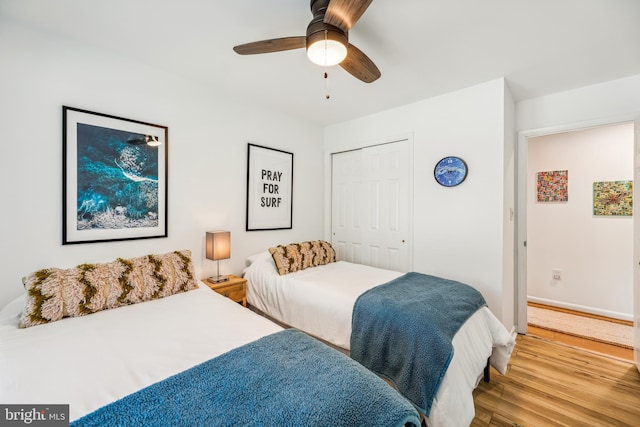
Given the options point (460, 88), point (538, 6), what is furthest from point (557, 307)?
point (538, 6)

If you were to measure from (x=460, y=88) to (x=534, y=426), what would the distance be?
111 inches

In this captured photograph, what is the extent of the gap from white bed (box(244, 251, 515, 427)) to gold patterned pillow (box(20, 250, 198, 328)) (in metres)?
0.74

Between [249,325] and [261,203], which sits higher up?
[261,203]

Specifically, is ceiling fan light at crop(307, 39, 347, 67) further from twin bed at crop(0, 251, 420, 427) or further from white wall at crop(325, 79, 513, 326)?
white wall at crop(325, 79, 513, 326)

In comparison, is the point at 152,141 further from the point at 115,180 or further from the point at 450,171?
the point at 450,171

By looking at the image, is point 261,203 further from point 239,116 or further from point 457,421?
point 457,421

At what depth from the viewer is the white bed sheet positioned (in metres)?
1.01

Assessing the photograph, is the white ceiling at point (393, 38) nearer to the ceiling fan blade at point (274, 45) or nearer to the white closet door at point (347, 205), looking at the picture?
the ceiling fan blade at point (274, 45)

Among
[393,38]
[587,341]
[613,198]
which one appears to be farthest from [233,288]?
[613,198]

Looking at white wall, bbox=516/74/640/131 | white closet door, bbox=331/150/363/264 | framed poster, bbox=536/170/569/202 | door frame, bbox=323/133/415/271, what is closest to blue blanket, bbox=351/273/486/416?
door frame, bbox=323/133/415/271

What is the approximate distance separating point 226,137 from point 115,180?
1.10m

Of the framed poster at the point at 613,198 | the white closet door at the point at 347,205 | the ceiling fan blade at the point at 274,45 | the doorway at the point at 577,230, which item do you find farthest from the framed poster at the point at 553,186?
the ceiling fan blade at the point at 274,45

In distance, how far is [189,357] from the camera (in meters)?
1.24

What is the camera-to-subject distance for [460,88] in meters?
2.74
